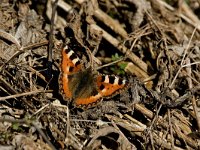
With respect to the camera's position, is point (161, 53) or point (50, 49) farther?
point (161, 53)

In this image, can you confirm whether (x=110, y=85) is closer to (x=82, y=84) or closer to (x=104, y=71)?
(x=82, y=84)

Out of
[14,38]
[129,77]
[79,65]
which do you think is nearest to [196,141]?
[129,77]

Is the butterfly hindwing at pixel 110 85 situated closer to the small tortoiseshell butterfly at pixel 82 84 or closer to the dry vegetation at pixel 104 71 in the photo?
the small tortoiseshell butterfly at pixel 82 84

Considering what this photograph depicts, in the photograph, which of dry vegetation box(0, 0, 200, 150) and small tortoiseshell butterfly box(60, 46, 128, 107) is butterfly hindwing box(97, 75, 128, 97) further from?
dry vegetation box(0, 0, 200, 150)

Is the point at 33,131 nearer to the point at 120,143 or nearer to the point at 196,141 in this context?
the point at 120,143

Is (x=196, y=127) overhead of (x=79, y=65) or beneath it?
beneath

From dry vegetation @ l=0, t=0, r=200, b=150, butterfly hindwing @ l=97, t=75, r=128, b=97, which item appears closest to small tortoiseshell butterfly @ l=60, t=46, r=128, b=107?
butterfly hindwing @ l=97, t=75, r=128, b=97
